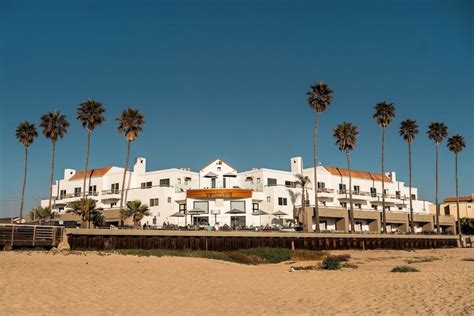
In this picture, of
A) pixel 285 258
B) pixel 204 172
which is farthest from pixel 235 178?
pixel 285 258

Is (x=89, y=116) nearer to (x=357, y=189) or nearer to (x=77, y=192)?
(x=77, y=192)

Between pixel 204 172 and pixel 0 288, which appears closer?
pixel 0 288

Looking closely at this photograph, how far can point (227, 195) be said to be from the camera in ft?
189

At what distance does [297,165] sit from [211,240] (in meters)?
29.7

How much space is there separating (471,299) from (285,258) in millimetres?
24956

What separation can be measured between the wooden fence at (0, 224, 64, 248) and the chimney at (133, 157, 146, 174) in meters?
31.6

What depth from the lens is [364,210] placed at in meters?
67.8

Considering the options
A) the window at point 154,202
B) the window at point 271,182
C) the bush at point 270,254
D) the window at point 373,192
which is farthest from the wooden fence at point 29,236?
the window at point 373,192

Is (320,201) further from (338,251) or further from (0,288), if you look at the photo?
(0,288)

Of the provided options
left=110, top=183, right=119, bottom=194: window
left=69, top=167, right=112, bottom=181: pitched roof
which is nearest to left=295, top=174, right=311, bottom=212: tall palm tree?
left=110, top=183, right=119, bottom=194: window

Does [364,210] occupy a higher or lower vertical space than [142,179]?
lower

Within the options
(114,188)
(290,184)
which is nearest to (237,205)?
(290,184)

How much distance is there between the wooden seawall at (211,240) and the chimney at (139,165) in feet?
93.4

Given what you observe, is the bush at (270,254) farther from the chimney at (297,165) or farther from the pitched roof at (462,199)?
the pitched roof at (462,199)
